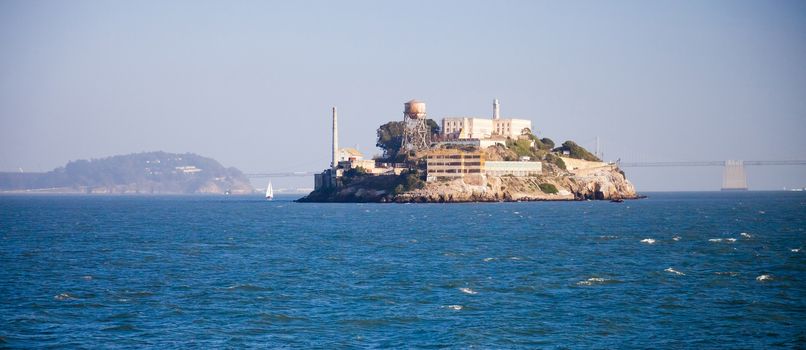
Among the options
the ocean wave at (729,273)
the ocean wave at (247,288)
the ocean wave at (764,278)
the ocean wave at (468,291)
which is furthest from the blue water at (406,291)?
the ocean wave at (729,273)

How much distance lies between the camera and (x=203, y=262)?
72.4 meters

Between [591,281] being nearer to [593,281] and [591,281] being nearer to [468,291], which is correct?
[593,281]

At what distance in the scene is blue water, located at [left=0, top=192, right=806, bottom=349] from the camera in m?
43.5

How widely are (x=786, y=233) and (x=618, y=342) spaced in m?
67.0

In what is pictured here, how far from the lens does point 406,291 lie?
56.2 m

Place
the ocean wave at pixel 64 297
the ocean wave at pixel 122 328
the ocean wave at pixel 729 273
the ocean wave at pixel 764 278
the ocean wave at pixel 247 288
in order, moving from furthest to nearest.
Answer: the ocean wave at pixel 729 273 < the ocean wave at pixel 764 278 < the ocean wave at pixel 247 288 < the ocean wave at pixel 64 297 < the ocean wave at pixel 122 328

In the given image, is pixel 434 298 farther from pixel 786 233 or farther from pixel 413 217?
pixel 413 217

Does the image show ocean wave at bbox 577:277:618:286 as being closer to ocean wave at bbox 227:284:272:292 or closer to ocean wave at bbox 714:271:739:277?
ocean wave at bbox 714:271:739:277

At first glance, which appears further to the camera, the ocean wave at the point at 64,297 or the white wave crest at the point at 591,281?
the white wave crest at the point at 591,281

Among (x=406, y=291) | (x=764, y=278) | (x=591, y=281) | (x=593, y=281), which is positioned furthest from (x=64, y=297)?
(x=764, y=278)

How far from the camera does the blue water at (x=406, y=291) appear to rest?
143 ft

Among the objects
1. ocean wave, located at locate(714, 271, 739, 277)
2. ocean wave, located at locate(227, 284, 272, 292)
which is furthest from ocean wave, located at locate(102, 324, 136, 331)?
ocean wave, located at locate(714, 271, 739, 277)

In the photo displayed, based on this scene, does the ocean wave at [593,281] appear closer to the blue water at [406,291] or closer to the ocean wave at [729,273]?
the blue water at [406,291]

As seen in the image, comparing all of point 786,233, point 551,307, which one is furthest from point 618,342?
point 786,233
